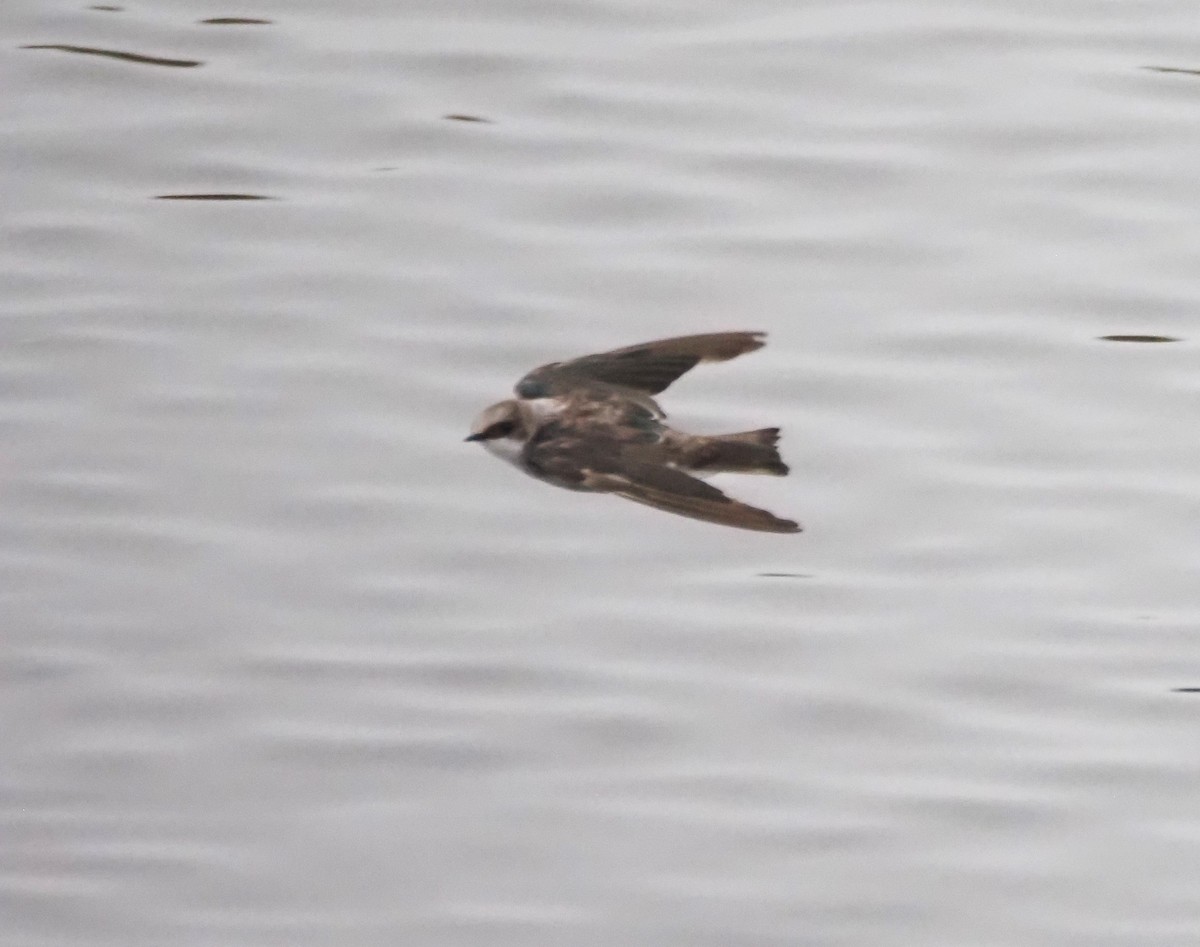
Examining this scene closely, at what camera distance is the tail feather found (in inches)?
203

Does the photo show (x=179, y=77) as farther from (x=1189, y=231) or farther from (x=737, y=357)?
(x=1189, y=231)

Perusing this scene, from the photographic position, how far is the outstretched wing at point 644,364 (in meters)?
5.36

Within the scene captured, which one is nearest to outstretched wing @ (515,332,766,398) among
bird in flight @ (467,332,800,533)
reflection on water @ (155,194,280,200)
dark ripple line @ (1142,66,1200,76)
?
bird in flight @ (467,332,800,533)

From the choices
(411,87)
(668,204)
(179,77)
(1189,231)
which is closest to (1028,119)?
(1189,231)

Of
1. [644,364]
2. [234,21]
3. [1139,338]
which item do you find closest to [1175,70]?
[1139,338]

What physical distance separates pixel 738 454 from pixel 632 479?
11.0 inches

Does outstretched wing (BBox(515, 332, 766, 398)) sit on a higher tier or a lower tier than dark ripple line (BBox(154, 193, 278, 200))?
lower

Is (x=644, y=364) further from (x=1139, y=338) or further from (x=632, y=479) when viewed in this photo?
(x=1139, y=338)

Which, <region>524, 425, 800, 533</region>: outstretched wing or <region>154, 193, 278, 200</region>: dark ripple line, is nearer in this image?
<region>524, 425, 800, 533</region>: outstretched wing

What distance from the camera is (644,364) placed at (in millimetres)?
5414

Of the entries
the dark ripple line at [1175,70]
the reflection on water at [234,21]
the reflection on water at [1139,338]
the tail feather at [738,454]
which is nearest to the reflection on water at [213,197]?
the reflection on water at [234,21]

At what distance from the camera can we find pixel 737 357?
554 cm

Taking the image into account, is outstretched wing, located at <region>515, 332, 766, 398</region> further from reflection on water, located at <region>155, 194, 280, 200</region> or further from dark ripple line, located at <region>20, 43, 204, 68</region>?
dark ripple line, located at <region>20, 43, 204, 68</region>

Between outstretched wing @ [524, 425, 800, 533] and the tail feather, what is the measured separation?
11 centimetres
